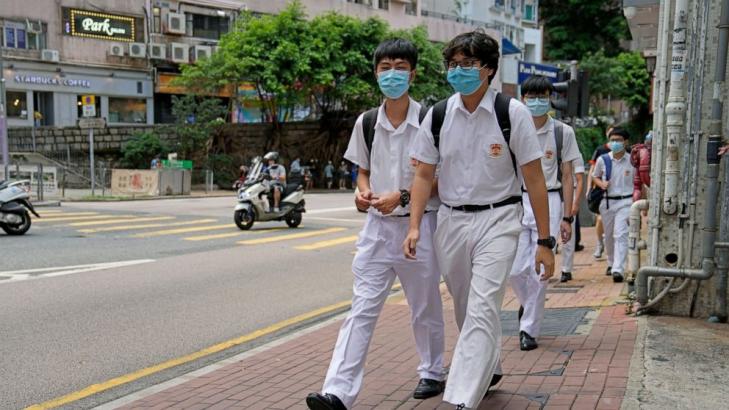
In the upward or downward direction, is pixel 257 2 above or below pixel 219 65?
above

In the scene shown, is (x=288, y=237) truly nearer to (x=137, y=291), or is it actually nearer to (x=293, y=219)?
(x=293, y=219)

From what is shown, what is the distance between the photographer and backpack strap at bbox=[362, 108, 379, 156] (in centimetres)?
418

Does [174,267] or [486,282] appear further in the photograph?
[174,267]

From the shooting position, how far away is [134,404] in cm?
453

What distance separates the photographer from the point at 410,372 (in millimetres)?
4852

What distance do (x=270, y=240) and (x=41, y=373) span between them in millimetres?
8289

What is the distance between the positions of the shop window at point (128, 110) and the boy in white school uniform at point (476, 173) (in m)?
34.3

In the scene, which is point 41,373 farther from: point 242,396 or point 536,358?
point 536,358

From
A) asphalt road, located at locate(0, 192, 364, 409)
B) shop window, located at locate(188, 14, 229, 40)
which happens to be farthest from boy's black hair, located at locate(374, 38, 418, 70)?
shop window, located at locate(188, 14, 229, 40)

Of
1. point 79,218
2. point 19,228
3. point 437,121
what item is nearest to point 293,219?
point 79,218

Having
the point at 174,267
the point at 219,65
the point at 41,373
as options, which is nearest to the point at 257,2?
the point at 219,65

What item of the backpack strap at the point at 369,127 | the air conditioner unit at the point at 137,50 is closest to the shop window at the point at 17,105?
the air conditioner unit at the point at 137,50

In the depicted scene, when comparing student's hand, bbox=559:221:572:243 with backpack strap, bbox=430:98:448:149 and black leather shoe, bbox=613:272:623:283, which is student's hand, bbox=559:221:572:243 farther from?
black leather shoe, bbox=613:272:623:283

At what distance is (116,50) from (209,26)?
542 cm
